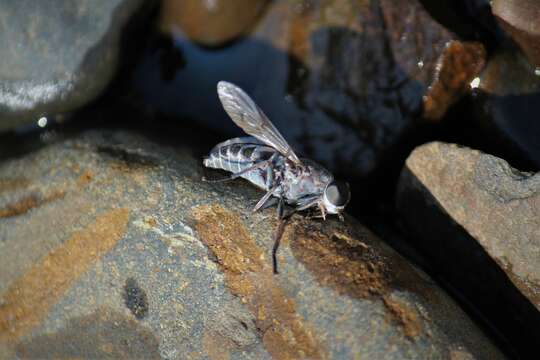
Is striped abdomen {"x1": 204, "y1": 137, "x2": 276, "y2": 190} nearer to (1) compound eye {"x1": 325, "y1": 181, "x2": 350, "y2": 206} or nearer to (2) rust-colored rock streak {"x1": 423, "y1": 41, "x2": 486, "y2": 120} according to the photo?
(1) compound eye {"x1": 325, "y1": 181, "x2": 350, "y2": 206}

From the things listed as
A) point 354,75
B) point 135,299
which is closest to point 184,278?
point 135,299

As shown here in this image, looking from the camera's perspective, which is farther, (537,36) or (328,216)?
(537,36)

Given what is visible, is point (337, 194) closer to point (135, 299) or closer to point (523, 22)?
point (135, 299)

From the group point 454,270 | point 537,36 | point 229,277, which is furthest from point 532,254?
point 229,277

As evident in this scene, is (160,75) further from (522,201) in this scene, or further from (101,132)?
(522,201)

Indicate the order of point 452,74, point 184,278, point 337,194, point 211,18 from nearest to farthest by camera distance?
point 184,278
point 337,194
point 452,74
point 211,18

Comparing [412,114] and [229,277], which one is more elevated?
[412,114]

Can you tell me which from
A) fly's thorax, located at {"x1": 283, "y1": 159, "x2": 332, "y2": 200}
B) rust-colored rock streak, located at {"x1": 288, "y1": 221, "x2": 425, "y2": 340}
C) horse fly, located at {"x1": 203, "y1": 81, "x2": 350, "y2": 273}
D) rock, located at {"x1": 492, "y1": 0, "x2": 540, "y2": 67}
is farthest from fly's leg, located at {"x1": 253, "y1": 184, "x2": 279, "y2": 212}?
rock, located at {"x1": 492, "y1": 0, "x2": 540, "y2": 67}
